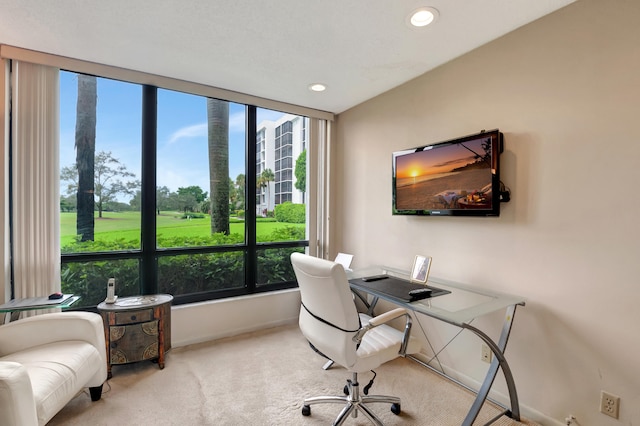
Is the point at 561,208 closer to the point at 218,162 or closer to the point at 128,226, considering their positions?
the point at 218,162

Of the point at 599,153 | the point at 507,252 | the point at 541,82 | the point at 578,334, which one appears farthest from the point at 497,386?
the point at 541,82

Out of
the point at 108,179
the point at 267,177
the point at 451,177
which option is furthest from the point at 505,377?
the point at 108,179

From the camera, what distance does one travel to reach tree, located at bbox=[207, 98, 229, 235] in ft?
10.3

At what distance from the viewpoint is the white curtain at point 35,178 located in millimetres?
2238

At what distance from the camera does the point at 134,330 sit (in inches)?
91.9

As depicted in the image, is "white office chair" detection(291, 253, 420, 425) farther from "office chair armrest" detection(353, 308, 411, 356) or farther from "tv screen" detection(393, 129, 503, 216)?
"tv screen" detection(393, 129, 503, 216)

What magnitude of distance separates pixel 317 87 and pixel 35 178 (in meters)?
2.46

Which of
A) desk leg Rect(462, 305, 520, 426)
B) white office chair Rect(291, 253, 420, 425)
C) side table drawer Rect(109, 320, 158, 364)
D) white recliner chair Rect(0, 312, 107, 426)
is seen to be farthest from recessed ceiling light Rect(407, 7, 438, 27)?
side table drawer Rect(109, 320, 158, 364)

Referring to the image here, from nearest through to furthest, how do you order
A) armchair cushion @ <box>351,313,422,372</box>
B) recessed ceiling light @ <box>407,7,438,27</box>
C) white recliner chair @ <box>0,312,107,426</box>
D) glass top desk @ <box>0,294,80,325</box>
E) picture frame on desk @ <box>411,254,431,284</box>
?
white recliner chair @ <box>0,312,107,426</box>
armchair cushion @ <box>351,313,422,372</box>
recessed ceiling light @ <box>407,7,438,27</box>
glass top desk @ <box>0,294,80,325</box>
picture frame on desk @ <box>411,254,431,284</box>

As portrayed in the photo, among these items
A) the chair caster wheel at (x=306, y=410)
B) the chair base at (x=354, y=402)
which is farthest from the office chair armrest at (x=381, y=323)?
the chair caster wheel at (x=306, y=410)

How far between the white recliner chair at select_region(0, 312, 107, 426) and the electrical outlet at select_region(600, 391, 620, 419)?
113 inches

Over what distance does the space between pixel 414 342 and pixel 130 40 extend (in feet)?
9.27

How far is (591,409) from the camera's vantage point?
1.62 m

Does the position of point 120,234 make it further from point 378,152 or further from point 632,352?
point 632,352
